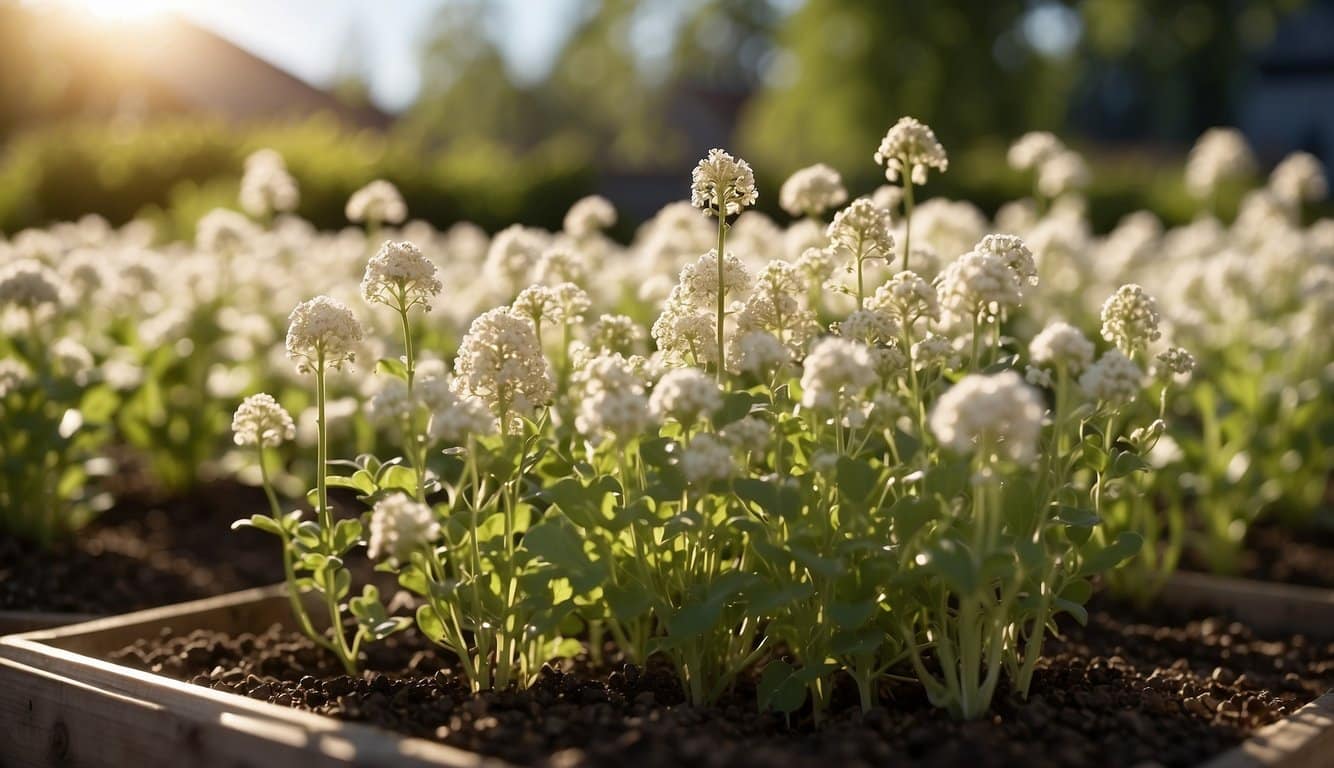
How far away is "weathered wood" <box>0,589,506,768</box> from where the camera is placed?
7.91ft

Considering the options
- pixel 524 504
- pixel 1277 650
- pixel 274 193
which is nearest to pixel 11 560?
pixel 274 193

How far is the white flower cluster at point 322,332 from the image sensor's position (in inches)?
110

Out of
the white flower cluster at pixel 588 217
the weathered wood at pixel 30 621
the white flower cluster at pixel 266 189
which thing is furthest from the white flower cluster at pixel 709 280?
the white flower cluster at pixel 266 189

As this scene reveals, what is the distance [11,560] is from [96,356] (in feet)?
3.76

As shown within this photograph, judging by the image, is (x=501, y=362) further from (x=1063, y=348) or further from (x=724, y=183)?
(x=1063, y=348)

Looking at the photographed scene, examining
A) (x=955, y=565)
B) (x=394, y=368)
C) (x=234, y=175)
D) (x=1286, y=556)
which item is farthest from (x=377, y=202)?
(x=234, y=175)

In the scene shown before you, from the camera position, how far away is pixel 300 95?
129 feet

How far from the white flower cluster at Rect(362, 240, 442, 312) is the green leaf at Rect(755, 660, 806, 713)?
1056mm

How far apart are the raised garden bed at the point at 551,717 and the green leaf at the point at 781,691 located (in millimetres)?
51

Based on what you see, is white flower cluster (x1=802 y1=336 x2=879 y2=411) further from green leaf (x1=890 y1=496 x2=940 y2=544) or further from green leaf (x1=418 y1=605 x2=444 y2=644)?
green leaf (x1=418 y1=605 x2=444 y2=644)

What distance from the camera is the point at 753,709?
3.09 m

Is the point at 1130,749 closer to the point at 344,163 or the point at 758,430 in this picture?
the point at 758,430

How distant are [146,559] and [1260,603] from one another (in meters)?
3.91

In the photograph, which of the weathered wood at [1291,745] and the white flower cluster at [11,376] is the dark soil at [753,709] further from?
the white flower cluster at [11,376]
